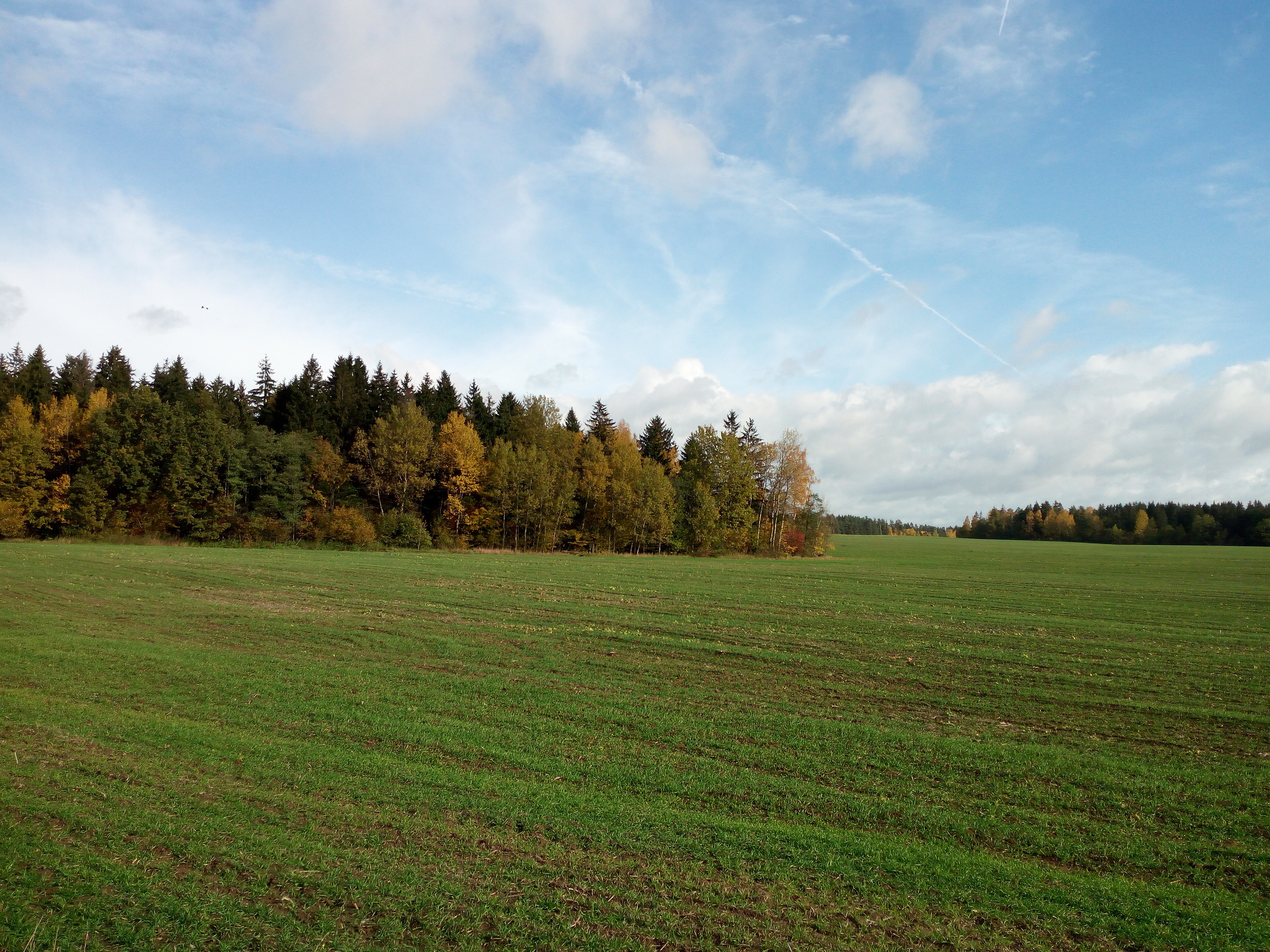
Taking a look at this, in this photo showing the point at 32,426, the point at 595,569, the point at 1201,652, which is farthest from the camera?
the point at 32,426

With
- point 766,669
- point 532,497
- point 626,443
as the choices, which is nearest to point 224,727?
point 766,669

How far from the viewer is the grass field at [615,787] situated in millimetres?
5727

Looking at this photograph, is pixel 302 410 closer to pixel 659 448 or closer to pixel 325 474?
pixel 325 474

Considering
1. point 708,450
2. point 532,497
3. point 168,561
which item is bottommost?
point 168,561

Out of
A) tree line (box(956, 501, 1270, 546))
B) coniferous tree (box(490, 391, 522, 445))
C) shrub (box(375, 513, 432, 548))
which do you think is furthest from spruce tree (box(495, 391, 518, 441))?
tree line (box(956, 501, 1270, 546))

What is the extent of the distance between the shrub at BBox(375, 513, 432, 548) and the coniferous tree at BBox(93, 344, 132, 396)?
3488 cm

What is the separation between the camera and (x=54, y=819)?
689 cm

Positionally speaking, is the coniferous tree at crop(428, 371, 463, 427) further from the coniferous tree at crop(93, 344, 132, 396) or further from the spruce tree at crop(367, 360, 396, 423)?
the coniferous tree at crop(93, 344, 132, 396)

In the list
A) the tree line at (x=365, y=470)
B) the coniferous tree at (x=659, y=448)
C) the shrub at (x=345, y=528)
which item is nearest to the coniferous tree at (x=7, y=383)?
the tree line at (x=365, y=470)

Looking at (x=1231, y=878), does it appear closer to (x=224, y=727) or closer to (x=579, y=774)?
(x=579, y=774)

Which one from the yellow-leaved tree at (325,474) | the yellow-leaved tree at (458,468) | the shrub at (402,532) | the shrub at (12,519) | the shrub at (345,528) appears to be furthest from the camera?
the yellow-leaved tree at (458,468)

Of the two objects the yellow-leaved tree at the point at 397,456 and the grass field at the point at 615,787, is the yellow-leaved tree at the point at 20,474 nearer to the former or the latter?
the yellow-leaved tree at the point at 397,456

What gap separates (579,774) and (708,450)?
233 ft

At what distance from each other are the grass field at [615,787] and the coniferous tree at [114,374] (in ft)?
246
